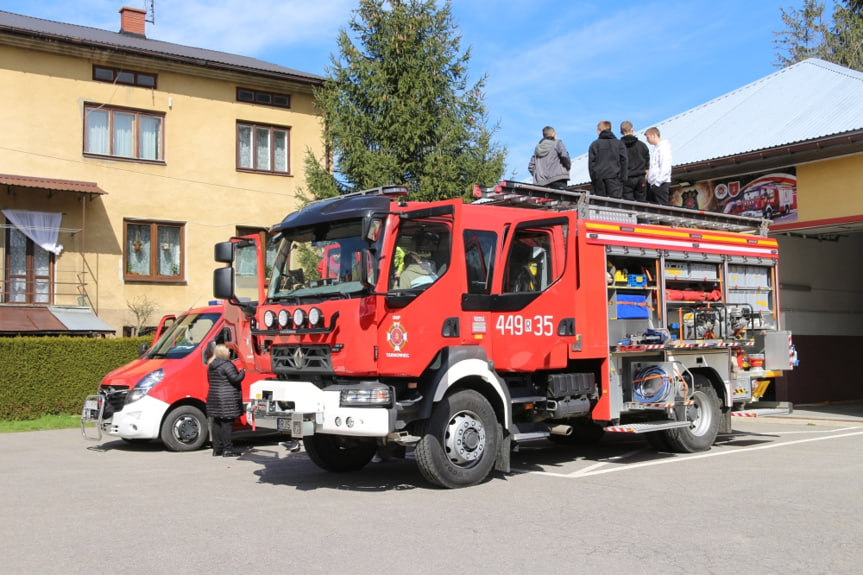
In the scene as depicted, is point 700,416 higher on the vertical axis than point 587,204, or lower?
lower

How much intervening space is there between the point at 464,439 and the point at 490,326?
129 centimetres

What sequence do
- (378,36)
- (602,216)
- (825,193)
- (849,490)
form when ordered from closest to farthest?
(849,490)
(602,216)
(825,193)
(378,36)

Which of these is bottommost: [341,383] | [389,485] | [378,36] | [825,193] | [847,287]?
[389,485]

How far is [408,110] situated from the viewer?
19797 millimetres

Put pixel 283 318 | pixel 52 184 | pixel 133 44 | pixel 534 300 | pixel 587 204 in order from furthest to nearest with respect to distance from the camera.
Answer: pixel 133 44 < pixel 52 184 < pixel 587 204 < pixel 534 300 < pixel 283 318

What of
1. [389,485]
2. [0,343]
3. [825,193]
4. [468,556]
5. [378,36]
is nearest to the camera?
[468,556]

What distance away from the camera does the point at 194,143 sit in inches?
979

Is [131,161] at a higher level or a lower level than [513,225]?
higher

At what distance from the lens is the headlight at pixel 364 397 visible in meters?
8.68

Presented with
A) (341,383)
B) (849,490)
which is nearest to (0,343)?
(341,383)

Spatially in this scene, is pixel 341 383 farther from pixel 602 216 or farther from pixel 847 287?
pixel 847 287

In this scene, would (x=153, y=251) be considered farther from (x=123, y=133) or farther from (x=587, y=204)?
(x=587, y=204)

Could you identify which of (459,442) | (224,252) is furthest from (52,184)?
(459,442)

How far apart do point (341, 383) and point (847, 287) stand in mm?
16362
